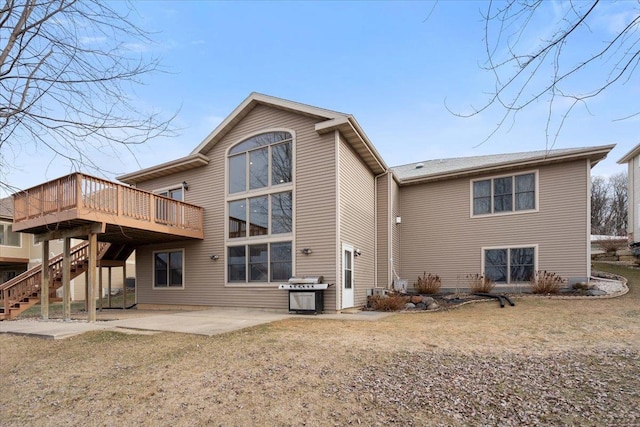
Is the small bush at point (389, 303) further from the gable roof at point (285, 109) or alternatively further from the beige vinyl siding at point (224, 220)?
the gable roof at point (285, 109)

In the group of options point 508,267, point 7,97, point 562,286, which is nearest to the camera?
point 7,97

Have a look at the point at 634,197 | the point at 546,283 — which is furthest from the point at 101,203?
the point at 634,197

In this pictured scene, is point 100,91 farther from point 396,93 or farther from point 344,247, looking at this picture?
point 344,247

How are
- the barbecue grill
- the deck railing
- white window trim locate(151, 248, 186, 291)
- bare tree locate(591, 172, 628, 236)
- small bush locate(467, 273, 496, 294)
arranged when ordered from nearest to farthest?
the deck railing < the barbecue grill < small bush locate(467, 273, 496, 294) < white window trim locate(151, 248, 186, 291) < bare tree locate(591, 172, 628, 236)

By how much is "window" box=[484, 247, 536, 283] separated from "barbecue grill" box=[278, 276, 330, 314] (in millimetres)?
6951

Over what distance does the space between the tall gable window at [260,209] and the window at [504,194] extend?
7544 mm

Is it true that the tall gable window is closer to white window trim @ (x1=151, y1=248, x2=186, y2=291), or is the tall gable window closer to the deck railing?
the deck railing

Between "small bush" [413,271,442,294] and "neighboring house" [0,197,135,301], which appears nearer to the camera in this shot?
"small bush" [413,271,442,294]

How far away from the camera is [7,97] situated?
3742mm

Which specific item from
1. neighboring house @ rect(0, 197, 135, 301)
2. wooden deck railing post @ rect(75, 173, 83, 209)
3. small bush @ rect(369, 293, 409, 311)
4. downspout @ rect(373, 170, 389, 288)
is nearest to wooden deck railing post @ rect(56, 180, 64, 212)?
wooden deck railing post @ rect(75, 173, 83, 209)

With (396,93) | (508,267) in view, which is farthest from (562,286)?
(396,93)

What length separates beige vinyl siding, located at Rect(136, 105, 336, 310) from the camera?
35.2 ft

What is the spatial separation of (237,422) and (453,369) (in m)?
2.81

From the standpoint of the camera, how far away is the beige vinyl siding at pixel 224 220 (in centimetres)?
1073
